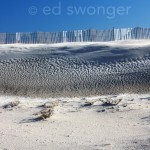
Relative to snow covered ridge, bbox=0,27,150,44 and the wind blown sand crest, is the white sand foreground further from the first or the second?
snow covered ridge, bbox=0,27,150,44

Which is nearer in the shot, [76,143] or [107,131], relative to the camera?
[76,143]

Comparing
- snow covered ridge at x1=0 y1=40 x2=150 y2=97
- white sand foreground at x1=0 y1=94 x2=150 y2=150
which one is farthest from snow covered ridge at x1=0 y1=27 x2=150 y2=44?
white sand foreground at x1=0 y1=94 x2=150 y2=150

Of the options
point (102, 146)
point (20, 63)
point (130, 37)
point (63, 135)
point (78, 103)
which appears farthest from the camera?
point (130, 37)

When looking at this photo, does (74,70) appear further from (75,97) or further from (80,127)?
(80,127)

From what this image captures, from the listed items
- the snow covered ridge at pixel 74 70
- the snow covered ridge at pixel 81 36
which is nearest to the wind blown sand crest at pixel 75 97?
the snow covered ridge at pixel 74 70

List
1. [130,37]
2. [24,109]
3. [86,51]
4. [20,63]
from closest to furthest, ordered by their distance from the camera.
Result: [24,109], [20,63], [86,51], [130,37]

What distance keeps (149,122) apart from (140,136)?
1.36 m

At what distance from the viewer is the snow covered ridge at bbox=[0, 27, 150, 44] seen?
83.9 feet

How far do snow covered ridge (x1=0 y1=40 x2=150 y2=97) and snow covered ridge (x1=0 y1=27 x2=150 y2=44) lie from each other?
7111 millimetres

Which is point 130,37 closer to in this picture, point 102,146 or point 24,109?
point 24,109

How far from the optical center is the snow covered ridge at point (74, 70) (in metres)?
14.0

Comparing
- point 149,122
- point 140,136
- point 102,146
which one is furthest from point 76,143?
point 149,122

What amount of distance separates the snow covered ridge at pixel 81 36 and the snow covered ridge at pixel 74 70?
23.3 feet

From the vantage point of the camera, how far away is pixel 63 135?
7520 mm
